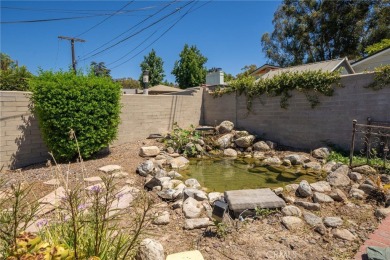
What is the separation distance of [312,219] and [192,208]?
5.09 feet

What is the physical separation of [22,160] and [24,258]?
5.49 metres

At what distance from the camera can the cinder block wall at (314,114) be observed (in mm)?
6102

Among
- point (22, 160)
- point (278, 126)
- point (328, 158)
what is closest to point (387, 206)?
point (328, 158)

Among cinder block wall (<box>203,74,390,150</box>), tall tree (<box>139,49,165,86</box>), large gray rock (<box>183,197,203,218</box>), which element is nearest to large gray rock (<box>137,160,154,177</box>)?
large gray rock (<box>183,197,203,218</box>)

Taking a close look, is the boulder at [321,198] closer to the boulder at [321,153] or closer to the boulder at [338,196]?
the boulder at [338,196]

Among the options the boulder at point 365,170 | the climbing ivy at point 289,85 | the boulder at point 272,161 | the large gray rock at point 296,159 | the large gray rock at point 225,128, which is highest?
the climbing ivy at point 289,85

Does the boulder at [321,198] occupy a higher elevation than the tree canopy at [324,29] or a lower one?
lower

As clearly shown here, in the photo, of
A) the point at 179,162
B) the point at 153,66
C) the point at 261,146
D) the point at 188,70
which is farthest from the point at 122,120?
the point at 153,66

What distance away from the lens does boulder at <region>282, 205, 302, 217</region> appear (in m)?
3.12

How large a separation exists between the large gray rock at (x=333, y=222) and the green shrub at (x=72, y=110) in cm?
508

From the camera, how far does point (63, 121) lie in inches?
211

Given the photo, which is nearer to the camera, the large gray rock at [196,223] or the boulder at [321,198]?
the large gray rock at [196,223]

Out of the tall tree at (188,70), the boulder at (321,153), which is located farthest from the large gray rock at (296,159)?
the tall tree at (188,70)

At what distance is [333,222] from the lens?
291cm
